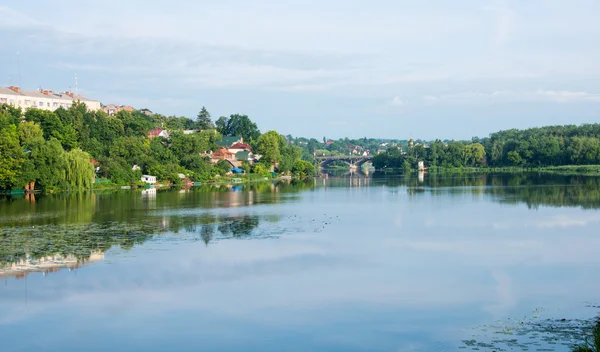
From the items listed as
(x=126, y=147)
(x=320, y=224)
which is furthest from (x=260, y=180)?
(x=320, y=224)

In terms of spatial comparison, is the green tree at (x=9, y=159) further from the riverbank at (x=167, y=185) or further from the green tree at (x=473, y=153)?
the green tree at (x=473, y=153)

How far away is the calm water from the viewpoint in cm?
984

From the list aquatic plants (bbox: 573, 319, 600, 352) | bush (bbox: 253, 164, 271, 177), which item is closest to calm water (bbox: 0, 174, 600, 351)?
aquatic plants (bbox: 573, 319, 600, 352)

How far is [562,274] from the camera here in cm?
1377

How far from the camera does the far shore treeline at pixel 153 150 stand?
131ft

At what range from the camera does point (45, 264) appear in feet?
49.7

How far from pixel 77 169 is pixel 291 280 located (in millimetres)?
31042

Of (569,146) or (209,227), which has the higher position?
(569,146)

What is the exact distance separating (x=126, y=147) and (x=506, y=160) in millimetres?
54976

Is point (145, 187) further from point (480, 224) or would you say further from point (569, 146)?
point (569, 146)

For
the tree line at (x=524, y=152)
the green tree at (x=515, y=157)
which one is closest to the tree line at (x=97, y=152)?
the tree line at (x=524, y=152)

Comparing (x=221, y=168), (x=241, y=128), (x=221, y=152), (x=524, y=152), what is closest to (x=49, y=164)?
(x=221, y=168)

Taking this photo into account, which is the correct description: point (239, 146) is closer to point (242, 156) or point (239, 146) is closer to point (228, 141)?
point (242, 156)

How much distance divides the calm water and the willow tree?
1527 centimetres
